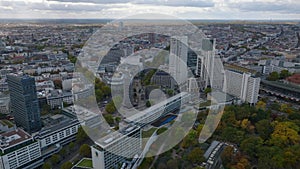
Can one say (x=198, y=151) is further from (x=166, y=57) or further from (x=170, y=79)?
(x=166, y=57)

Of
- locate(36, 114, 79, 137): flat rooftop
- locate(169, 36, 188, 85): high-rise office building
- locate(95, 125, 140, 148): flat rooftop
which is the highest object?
locate(169, 36, 188, 85): high-rise office building

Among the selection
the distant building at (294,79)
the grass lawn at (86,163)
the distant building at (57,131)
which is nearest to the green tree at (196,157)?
the grass lawn at (86,163)

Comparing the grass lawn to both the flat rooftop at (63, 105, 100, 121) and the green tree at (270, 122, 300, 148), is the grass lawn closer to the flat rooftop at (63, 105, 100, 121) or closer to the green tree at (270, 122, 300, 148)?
the flat rooftop at (63, 105, 100, 121)

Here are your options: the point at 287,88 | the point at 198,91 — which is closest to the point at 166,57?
the point at 198,91

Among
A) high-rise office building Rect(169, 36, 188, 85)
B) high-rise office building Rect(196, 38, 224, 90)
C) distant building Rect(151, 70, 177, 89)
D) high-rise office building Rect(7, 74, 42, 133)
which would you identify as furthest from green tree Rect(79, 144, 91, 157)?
high-rise office building Rect(196, 38, 224, 90)

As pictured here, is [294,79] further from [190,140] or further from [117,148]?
[117,148]

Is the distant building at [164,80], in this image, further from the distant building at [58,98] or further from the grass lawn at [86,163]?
the grass lawn at [86,163]
